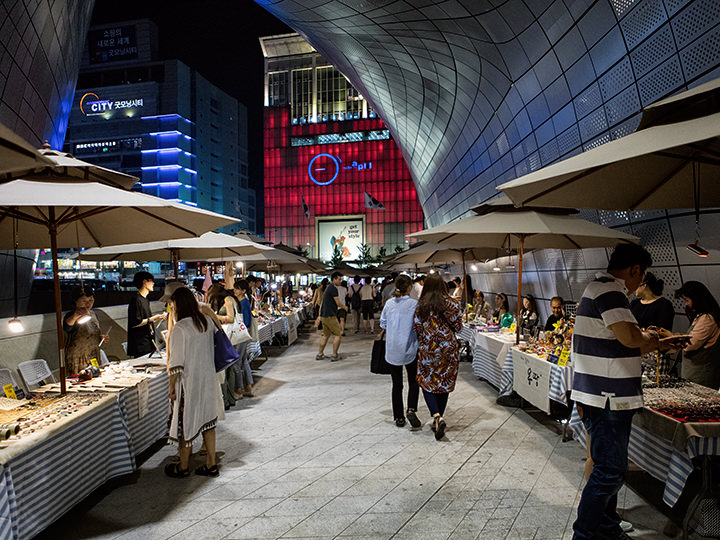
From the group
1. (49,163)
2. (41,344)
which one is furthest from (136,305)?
(49,163)

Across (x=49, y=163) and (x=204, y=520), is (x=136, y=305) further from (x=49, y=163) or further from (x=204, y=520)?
(x=49, y=163)

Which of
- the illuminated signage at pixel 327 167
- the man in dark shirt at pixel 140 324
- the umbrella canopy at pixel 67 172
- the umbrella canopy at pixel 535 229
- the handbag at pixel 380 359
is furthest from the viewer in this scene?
the illuminated signage at pixel 327 167

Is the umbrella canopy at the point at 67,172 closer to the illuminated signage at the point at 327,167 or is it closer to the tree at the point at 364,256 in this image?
the tree at the point at 364,256

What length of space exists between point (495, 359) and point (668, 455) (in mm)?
4129

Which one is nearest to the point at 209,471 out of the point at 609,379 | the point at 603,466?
the point at 603,466

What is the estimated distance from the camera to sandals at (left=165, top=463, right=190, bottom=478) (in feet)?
14.3

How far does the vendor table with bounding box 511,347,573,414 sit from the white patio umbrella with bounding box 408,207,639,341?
2.14 feet

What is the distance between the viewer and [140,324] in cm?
667

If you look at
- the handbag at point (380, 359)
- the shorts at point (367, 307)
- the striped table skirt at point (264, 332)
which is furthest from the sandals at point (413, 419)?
the shorts at point (367, 307)

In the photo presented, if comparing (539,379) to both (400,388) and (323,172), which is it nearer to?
(400,388)

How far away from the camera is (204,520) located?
3.53 meters

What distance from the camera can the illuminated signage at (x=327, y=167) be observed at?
74.8 meters

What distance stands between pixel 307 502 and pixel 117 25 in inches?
4242

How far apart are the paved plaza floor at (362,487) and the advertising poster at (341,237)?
6521 cm
